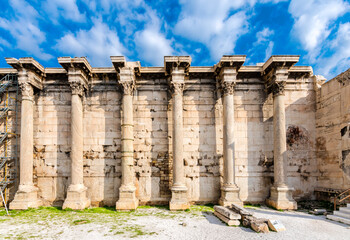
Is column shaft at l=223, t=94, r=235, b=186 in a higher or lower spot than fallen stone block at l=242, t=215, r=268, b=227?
higher

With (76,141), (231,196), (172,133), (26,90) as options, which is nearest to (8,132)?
(26,90)

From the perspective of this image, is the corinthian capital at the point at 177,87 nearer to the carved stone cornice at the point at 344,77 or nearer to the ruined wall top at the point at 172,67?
the ruined wall top at the point at 172,67

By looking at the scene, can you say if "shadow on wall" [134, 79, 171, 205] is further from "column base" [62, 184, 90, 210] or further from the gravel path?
"column base" [62, 184, 90, 210]

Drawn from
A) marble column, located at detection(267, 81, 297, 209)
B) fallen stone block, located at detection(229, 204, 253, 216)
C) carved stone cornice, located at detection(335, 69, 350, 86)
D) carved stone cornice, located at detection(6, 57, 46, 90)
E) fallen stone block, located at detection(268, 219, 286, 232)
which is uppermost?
carved stone cornice, located at detection(6, 57, 46, 90)

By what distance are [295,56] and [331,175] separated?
18.6 ft

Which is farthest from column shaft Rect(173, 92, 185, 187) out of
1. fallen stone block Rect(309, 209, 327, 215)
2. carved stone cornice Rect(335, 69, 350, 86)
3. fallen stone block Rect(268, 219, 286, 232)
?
carved stone cornice Rect(335, 69, 350, 86)

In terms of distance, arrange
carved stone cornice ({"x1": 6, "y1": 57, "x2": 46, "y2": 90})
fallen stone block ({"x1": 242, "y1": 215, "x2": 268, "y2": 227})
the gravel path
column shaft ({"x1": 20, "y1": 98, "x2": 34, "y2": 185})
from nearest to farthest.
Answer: the gravel path → fallen stone block ({"x1": 242, "y1": 215, "x2": 268, "y2": 227}) → carved stone cornice ({"x1": 6, "y1": 57, "x2": 46, "y2": 90}) → column shaft ({"x1": 20, "y1": 98, "x2": 34, "y2": 185})

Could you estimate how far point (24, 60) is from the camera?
29.7 ft

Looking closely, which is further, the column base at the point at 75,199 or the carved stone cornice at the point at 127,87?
the carved stone cornice at the point at 127,87

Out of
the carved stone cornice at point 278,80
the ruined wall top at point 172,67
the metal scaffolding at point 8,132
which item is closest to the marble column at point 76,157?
the ruined wall top at point 172,67

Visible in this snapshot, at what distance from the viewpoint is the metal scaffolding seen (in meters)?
9.59

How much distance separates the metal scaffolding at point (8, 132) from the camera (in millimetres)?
9594

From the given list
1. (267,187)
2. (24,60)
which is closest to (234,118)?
(267,187)

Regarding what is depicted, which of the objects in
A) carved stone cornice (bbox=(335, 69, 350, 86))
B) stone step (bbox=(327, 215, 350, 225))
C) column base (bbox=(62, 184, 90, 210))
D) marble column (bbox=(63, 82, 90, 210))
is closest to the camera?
stone step (bbox=(327, 215, 350, 225))
